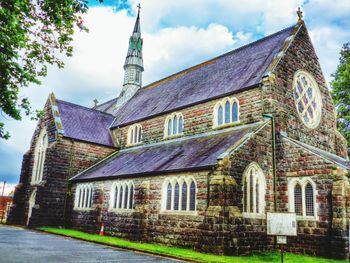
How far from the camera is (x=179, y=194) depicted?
17578 millimetres

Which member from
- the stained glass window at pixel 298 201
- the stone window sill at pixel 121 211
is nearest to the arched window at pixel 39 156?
the stone window sill at pixel 121 211

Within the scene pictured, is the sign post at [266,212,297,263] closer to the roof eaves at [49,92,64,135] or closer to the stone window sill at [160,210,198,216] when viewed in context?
the stone window sill at [160,210,198,216]

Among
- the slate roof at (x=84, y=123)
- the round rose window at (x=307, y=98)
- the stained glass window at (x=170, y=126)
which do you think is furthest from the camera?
the slate roof at (x=84, y=123)

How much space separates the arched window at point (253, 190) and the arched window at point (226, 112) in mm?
4497

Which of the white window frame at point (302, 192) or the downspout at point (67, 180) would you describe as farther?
the downspout at point (67, 180)

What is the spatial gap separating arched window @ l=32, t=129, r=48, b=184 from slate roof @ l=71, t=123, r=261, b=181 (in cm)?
416

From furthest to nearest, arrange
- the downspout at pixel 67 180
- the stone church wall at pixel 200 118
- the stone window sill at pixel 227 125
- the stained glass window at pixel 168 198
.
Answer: the downspout at pixel 67 180 → the stone window sill at pixel 227 125 → the stone church wall at pixel 200 118 → the stained glass window at pixel 168 198

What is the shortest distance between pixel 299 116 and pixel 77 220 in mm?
17942

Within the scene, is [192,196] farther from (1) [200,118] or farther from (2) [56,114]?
(2) [56,114]

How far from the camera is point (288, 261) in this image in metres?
Result: 13.6

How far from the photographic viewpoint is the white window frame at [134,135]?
28.4 meters

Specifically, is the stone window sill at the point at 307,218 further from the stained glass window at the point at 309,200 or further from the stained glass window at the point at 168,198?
the stained glass window at the point at 168,198

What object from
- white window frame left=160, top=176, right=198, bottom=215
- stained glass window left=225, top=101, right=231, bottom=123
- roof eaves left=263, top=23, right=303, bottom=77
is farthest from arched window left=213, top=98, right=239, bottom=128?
white window frame left=160, top=176, right=198, bottom=215

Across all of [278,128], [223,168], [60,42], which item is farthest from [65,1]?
[278,128]
